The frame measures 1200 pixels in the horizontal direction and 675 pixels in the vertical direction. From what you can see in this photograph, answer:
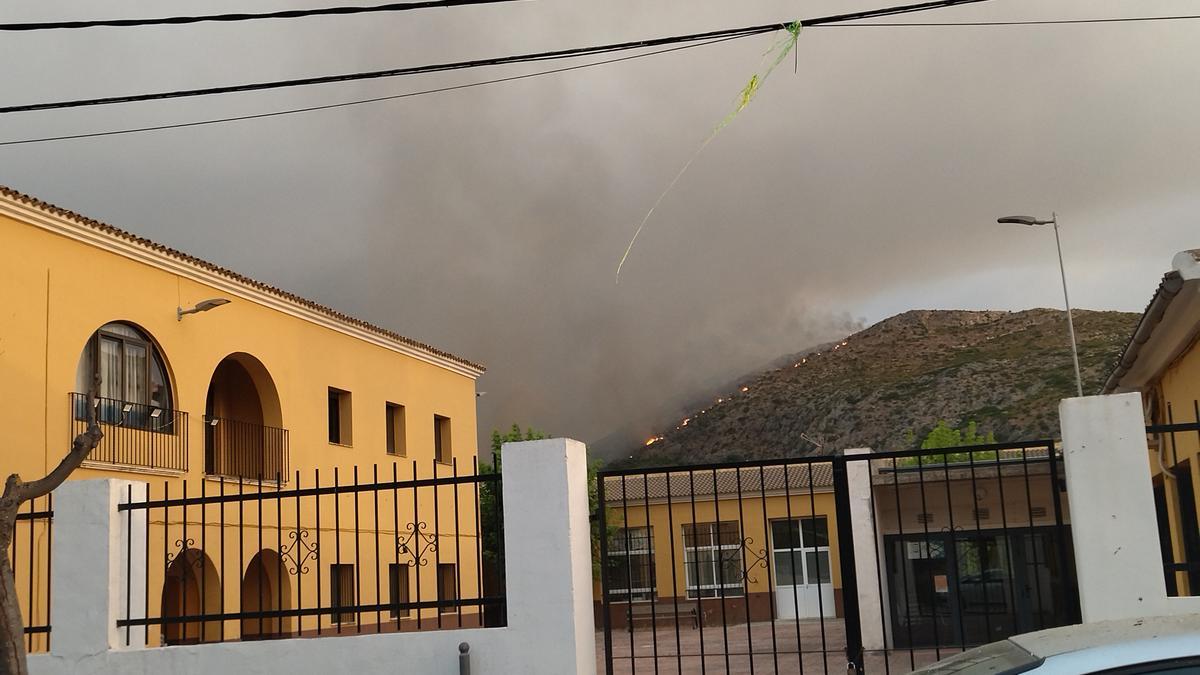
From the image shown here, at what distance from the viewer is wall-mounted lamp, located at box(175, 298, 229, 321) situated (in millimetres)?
20312

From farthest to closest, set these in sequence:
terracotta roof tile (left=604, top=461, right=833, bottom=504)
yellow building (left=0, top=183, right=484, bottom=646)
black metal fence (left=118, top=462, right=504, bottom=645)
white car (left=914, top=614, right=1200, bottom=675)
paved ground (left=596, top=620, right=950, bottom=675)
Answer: terracotta roof tile (left=604, top=461, right=833, bottom=504) → black metal fence (left=118, top=462, right=504, bottom=645) → yellow building (left=0, top=183, right=484, bottom=646) → paved ground (left=596, top=620, right=950, bottom=675) → white car (left=914, top=614, right=1200, bottom=675)

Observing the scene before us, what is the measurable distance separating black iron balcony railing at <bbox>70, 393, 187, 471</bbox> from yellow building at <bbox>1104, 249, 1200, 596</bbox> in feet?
49.1

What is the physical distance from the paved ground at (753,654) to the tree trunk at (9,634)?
5.63m

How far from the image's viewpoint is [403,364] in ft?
96.4

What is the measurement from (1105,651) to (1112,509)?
4.61m

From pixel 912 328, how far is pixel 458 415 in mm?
69923

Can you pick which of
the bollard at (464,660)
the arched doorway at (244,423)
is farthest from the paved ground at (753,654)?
the arched doorway at (244,423)

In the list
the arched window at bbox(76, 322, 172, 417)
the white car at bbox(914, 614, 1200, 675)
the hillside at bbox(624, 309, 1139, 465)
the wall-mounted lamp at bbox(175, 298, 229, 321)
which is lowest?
the white car at bbox(914, 614, 1200, 675)

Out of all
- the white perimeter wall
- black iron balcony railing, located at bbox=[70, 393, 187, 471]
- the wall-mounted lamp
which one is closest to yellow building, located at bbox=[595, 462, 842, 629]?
black iron balcony railing, located at bbox=[70, 393, 187, 471]

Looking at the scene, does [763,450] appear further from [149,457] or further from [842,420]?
[149,457]

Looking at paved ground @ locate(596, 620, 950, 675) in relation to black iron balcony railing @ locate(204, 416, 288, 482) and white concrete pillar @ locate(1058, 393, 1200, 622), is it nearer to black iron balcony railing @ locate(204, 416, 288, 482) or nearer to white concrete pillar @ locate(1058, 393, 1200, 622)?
white concrete pillar @ locate(1058, 393, 1200, 622)

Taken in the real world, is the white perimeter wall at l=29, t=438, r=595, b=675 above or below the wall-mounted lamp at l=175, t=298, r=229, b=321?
below

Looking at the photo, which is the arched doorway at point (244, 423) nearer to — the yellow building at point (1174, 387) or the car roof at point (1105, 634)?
the yellow building at point (1174, 387)

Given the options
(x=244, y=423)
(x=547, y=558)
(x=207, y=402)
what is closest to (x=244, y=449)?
(x=244, y=423)
